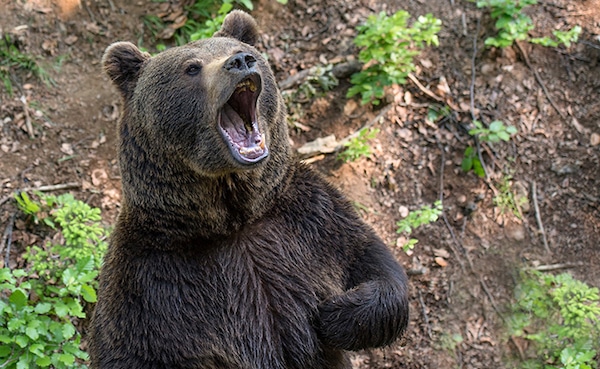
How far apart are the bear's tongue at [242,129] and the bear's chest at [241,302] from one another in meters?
0.63

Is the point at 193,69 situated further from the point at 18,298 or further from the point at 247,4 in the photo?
the point at 247,4

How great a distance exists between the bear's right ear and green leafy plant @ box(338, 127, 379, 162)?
2.42 meters

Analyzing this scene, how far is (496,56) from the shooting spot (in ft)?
21.2

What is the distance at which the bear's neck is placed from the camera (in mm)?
3518

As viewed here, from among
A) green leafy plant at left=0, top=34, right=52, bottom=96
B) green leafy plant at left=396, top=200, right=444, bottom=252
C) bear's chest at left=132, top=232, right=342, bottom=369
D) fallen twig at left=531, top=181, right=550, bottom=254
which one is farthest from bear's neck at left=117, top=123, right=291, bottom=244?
green leafy plant at left=0, top=34, right=52, bottom=96

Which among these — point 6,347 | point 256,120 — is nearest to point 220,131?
point 256,120

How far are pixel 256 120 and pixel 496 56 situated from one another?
3.79 metres

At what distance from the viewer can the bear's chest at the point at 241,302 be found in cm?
358

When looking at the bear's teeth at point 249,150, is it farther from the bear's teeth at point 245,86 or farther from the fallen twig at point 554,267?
the fallen twig at point 554,267

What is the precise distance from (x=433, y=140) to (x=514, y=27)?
4.02ft

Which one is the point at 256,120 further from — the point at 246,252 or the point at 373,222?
the point at 373,222

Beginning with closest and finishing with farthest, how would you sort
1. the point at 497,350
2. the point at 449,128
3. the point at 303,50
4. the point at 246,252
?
the point at 246,252
the point at 497,350
the point at 449,128
the point at 303,50

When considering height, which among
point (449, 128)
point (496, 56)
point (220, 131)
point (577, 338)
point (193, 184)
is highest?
point (220, 131)

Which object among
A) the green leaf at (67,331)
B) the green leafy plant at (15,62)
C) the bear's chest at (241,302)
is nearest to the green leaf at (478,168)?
the bear's chest at (241,302)
